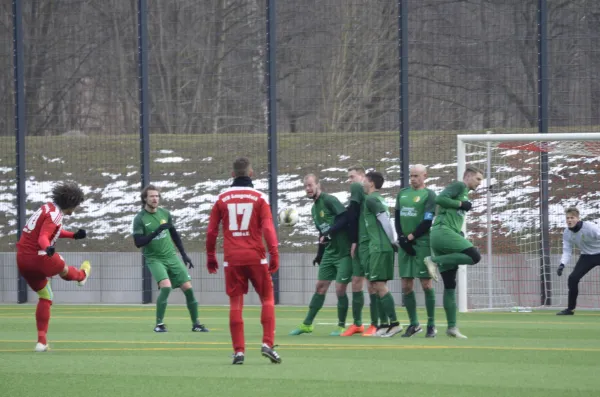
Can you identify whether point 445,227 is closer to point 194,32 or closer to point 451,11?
point 451,11

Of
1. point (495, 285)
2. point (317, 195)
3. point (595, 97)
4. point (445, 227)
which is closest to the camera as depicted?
point (445, 227)

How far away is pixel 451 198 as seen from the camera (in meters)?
13.0

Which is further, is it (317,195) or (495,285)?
(495,285)

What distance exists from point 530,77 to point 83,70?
899 cm

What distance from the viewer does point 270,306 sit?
33.3 feet

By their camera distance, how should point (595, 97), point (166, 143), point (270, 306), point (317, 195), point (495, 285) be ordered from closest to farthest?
point (270, 306) < point (317, 195) < point (495, 285) < point (595, 97) < point (166, 143)

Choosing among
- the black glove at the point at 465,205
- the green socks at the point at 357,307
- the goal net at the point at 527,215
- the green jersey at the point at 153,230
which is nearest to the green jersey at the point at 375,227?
the green socks at the point at 357,307

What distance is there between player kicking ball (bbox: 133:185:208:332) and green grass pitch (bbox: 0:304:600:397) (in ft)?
1.41

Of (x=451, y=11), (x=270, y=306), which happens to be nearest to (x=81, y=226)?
(x=451, y=11)

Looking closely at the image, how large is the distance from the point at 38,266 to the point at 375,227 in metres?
4.19

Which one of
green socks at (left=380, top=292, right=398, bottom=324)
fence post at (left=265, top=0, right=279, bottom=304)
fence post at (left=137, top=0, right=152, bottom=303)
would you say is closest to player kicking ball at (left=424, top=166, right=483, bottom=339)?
green socks at (left=380, top=292, right=398, bottom=324)

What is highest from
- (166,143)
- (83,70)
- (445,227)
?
(83,70)

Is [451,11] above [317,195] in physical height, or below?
above

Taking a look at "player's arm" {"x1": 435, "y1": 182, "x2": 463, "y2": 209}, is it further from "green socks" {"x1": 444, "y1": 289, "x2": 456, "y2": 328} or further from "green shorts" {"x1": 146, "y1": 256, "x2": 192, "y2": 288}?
"green shorts" {"x1": 146, "y1": 256, "x2": 192, "y2": 288}
